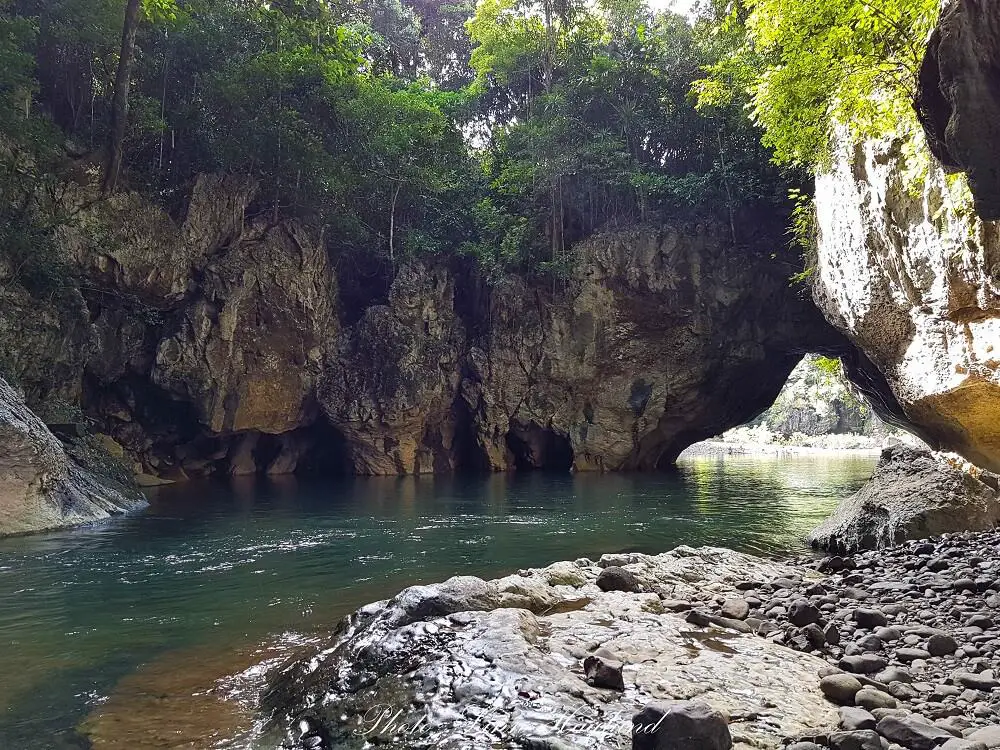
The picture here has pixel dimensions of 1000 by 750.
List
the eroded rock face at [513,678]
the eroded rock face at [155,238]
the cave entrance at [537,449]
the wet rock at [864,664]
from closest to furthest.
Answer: the eroded rock face at [513,678] → the wet rock at [864,664] → the eroded rock face at [155,238] → the cave entrance at [537,449]

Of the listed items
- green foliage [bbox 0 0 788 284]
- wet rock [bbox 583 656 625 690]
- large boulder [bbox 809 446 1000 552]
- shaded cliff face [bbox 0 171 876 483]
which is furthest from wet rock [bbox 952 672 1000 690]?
shaded cliff face [bbox 0 171 876 483]

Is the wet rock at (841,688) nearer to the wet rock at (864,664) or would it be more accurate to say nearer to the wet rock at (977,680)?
the wet rock at (864,664)

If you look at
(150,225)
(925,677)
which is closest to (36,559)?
(925,677)

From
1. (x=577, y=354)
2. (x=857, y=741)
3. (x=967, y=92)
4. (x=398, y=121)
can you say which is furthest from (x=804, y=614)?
(x=398, y=121)

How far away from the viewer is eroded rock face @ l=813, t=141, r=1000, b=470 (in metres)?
6.79

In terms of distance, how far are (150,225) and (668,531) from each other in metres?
18.1

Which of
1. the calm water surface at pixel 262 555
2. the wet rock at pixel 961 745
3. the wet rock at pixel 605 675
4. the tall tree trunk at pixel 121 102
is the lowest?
the calm water surface at pixel 262 555

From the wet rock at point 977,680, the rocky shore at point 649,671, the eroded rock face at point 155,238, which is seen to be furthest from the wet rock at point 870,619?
the eroded rock face at point 155,238

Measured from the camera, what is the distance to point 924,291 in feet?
25.4

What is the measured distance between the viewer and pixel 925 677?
157 inches

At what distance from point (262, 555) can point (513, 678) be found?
6829mm

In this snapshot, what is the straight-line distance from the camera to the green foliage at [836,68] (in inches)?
268

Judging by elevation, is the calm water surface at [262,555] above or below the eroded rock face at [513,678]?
below

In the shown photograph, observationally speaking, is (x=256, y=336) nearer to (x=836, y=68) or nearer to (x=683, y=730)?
(x=836, y=68)
